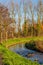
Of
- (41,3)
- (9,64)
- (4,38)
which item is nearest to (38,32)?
(41,3)

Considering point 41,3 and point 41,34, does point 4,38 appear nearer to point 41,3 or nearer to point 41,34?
point 41,34

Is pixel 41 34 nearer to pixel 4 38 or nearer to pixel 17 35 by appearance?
pixel 17 35

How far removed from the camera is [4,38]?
4631 centimetres

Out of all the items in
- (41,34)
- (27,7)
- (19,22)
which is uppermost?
(27,7)

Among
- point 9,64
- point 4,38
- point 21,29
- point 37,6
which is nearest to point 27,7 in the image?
point 37,6

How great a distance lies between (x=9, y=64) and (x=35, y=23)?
52081 millimetres

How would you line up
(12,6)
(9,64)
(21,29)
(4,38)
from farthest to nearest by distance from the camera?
1. (21,29)
2. (12,6)
3. (4,38)
4. (9,64)

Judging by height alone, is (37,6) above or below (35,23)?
above

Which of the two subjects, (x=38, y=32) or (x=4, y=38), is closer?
(x=4, y=38)

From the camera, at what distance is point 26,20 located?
6381 centimetres

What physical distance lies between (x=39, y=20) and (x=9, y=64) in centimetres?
5226

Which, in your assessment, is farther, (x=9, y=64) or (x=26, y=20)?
(x=26, y=20)

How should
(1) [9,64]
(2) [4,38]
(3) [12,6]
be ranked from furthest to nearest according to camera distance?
(3) [12,6], (2) [4,38], (1) [9,64]

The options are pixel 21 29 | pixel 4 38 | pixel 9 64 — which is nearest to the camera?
pixel 9 64
